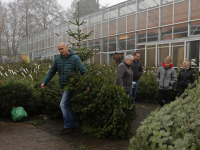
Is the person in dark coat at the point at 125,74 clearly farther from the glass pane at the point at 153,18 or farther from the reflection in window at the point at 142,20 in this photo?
the reflection in window at the point at 142,20

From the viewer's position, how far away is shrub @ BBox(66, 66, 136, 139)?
12.9ft

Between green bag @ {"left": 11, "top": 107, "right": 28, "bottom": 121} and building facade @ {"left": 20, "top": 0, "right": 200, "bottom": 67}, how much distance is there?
22.0 ft

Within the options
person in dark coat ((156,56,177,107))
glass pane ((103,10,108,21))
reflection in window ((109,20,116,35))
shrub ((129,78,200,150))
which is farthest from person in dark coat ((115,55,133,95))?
glass pane ((103,10,108,21))

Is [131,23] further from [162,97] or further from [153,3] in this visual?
[162,97]

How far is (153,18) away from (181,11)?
2.66 m

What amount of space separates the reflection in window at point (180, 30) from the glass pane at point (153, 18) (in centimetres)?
202

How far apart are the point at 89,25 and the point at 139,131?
25721mm

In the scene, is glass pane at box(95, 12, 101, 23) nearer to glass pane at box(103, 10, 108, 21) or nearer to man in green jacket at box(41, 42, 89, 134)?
glass pane at box(103, 10, 108, 21)

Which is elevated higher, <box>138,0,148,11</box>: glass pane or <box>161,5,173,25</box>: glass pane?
<box>138,0,148,11</box>: glass pane

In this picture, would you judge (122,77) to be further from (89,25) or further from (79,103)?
(89,25)

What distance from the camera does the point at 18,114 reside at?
5316 mm

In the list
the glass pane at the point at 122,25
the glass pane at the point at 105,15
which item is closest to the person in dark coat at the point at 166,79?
the glass pane at the point at 122,25

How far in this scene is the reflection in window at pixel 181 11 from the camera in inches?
634

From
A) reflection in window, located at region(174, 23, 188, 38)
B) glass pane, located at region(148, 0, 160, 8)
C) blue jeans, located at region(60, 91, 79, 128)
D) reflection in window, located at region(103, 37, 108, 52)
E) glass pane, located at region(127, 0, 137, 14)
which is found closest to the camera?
blue jeans, located at region(60, 91, 79, 128)
